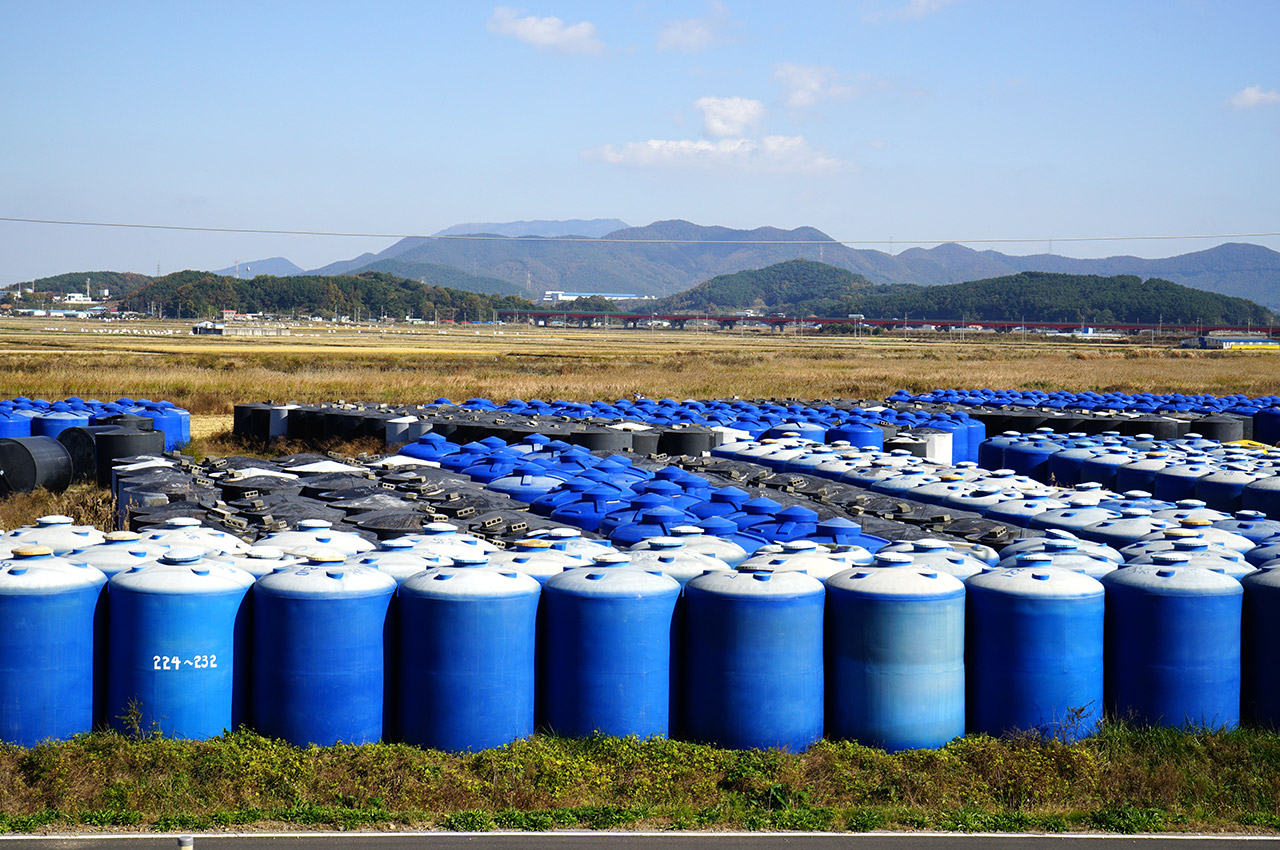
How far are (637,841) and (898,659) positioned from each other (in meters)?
2.47

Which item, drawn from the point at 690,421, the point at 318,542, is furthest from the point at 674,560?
the point at 690,421

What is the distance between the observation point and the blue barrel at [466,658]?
851 cm

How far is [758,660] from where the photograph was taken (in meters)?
8.66

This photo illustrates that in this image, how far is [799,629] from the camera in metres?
8.68

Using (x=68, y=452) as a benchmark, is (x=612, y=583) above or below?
above

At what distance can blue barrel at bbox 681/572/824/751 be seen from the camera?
8641mm

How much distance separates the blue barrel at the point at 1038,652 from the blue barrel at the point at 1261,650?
1.31 metres

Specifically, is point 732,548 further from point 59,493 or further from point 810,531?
point 59,493

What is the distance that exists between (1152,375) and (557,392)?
1552 inches

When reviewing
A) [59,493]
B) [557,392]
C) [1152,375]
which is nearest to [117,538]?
[59,493]

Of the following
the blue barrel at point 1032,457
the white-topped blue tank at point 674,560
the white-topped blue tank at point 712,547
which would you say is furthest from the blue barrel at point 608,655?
the blue barrel at point 1032,457

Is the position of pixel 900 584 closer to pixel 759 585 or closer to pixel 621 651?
pixel 759 585

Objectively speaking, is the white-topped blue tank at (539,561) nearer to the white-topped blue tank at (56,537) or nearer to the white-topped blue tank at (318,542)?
the white-topped blue tank at (318,542)

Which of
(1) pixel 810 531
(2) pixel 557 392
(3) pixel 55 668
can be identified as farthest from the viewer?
(2) pixel 557 392
